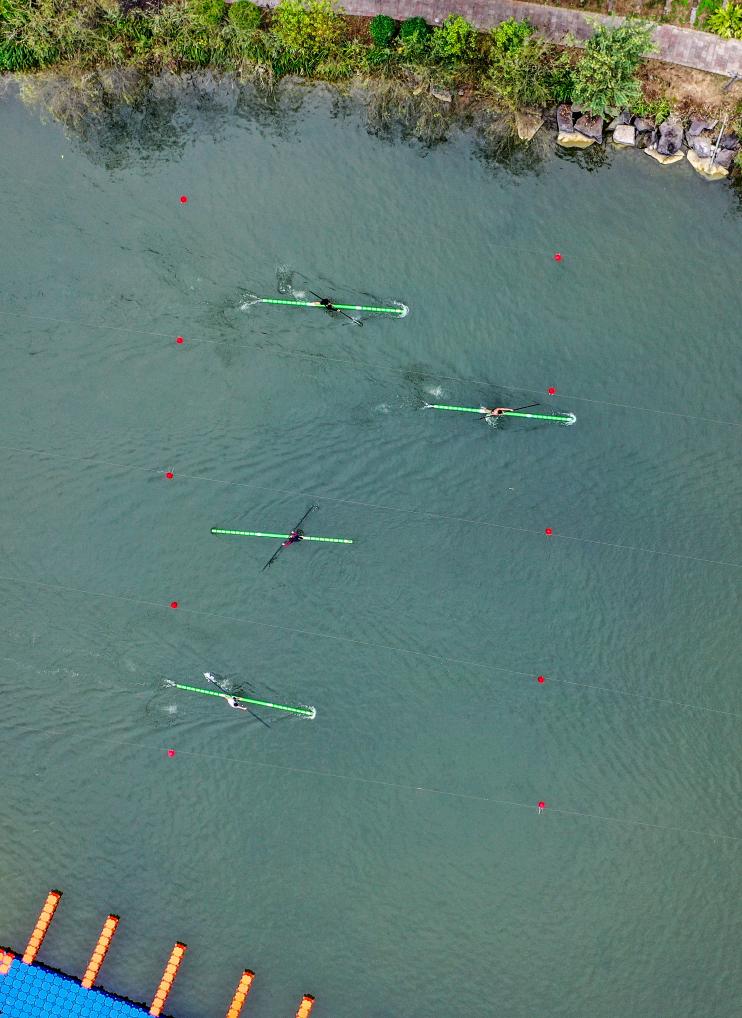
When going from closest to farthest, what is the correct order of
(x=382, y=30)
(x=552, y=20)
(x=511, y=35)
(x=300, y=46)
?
1. (x=511, y=35)
2. (x=382, y=30)
3. (x=300, y=46)
4. (x=552, y=20)

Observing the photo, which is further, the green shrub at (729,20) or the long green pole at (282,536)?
the long green pole at (282,536)

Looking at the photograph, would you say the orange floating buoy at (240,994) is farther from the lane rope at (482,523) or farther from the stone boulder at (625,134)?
the stone boulder at (625,134)

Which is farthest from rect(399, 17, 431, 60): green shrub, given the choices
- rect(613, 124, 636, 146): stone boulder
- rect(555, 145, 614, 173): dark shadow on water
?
rect(613, 124, 636, 146): stone boulder

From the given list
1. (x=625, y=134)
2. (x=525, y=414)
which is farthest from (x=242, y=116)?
(x=525, y=414)

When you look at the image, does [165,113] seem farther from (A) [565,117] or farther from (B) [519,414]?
(B) [519,414]

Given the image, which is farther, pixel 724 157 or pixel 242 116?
pixel 242 116

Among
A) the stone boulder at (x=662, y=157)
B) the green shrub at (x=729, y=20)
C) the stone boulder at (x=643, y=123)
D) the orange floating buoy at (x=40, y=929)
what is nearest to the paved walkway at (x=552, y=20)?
the green shrub at (x=729, y=20)

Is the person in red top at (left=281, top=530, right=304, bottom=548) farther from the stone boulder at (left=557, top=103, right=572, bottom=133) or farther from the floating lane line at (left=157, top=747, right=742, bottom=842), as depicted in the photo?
the stone boulder at (left=557, top=103, right=572, bottom=133)
